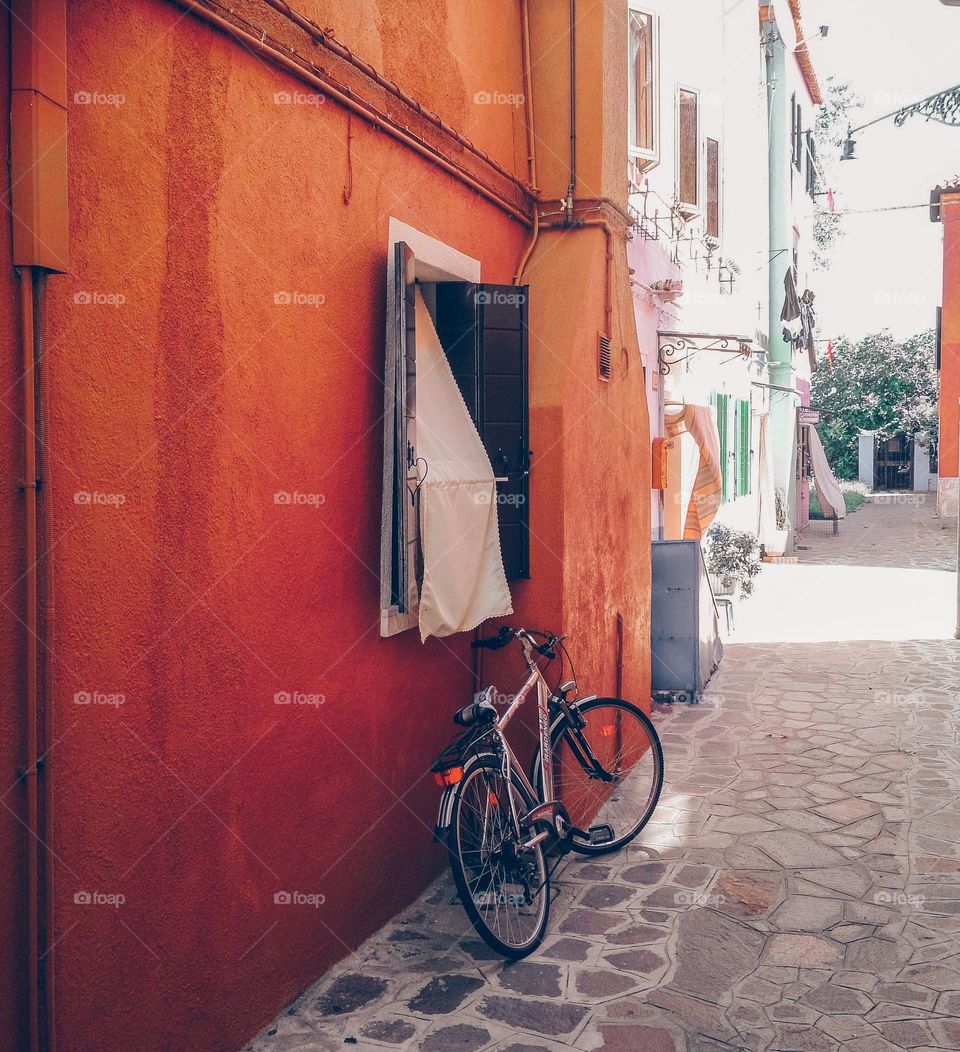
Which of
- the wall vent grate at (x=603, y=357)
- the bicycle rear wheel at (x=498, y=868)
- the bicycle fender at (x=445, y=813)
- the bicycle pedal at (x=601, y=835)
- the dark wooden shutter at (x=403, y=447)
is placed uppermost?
the wall vent grate at (x=603, y=357)

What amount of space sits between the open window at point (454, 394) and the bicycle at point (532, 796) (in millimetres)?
631

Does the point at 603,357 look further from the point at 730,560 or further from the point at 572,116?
the point at 730,560

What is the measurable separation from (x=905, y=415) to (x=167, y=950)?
1529 inches

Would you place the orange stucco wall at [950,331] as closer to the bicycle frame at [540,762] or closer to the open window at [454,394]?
the open window at [454,394]

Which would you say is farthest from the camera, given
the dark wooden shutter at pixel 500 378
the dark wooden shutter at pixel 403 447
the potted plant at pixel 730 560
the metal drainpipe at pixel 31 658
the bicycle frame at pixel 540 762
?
the potted plant at pixel 730 560

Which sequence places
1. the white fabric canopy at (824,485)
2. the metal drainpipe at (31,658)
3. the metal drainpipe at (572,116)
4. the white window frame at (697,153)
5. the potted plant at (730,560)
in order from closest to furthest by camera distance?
the metal drainpipe at (31,658)
the metal drainpipe at (572,116)
the white window frame at (697,153)
the potted plant at (730,560)
the white fabric canopy at (824,485)

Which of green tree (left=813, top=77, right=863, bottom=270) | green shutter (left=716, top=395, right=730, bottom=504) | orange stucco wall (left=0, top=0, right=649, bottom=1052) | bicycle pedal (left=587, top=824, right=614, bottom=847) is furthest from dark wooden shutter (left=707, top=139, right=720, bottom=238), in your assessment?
green tree (left=813, top=77, right=863, bottom=270)

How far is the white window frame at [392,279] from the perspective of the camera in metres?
4.73

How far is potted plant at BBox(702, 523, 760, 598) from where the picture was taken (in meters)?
15.6

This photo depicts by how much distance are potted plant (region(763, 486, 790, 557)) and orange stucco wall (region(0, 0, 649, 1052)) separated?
15.8 metres

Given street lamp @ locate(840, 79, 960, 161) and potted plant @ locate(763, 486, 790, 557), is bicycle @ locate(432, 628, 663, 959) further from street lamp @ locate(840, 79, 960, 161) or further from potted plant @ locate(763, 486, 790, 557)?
street lamp @ locate(840, 79, 960, 161)

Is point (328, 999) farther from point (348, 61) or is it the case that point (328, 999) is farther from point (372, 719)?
point (348, 61)

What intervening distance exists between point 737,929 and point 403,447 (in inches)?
108

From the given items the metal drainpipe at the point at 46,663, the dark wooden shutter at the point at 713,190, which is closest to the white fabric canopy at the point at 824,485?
the dark wooden shutter at the point at 713,190
